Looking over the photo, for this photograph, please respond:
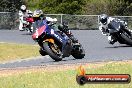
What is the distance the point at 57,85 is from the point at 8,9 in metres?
38.2

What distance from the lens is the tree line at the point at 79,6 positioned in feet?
152

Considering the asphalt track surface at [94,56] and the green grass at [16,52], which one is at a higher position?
the asphalt track surface at [94,56]

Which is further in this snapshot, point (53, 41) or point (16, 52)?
point (16, 52)

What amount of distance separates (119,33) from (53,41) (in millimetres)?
6738

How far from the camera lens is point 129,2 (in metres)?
48.3

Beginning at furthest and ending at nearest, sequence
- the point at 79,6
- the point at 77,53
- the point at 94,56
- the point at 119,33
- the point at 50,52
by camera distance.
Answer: the point at 79,6 → the point at 119,33 → the point at 94,56 → the point at 77,53 → the point at 50,52

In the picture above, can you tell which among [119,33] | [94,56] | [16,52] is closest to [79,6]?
[119,33]

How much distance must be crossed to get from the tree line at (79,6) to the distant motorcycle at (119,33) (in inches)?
934

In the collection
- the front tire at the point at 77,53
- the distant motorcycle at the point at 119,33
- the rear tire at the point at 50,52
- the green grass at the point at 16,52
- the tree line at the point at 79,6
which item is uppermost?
the rear tire at the point at 50,52

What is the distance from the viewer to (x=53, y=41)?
1596cm

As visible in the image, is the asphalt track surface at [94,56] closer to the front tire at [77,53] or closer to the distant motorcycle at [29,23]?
the front tire at [77,53]

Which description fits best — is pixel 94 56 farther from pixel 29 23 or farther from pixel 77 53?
pixel 29 23

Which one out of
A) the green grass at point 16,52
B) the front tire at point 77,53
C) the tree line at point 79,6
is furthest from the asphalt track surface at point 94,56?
the tree line at point 79,6

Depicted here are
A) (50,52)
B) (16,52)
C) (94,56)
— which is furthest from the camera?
(16,52)
